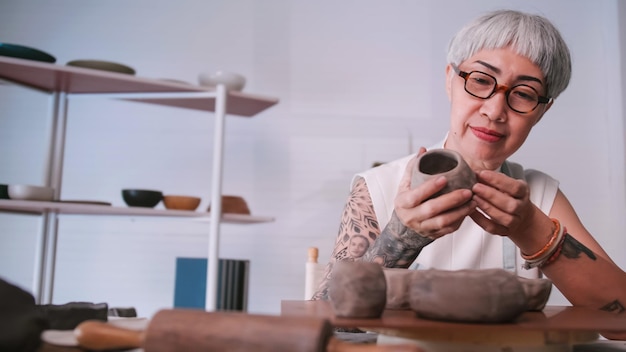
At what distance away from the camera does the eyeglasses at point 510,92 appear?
1.43 m

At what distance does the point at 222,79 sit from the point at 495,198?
200 centimetres

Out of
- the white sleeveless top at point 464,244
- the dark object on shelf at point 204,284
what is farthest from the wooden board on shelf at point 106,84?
the white sleeveless top at point 464,244

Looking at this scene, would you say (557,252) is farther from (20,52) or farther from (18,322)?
(20,52)

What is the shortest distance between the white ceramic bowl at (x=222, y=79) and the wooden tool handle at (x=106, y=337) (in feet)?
7.57

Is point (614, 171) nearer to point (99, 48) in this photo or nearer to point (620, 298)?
point (620, 298)

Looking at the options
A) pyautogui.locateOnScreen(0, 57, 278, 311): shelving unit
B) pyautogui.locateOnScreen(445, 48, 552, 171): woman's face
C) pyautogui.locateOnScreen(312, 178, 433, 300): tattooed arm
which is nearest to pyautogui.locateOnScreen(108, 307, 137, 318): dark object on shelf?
pyautogui.locateOnScreen(312, 178, 433, 300): tattooed arm

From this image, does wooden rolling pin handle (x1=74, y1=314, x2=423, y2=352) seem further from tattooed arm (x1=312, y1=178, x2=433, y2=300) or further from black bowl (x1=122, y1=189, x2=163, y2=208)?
black bowl (x1=122, y1=189, x2=163, y2=208)

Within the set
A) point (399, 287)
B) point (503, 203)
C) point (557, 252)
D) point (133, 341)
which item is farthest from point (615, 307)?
point (133, 341)

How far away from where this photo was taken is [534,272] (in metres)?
1.68

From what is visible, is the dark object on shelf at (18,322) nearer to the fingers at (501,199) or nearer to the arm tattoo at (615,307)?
the fingers at (501,199)

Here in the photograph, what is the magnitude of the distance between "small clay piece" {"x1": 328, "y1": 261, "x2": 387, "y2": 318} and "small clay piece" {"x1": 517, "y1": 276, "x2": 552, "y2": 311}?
0.84 feet

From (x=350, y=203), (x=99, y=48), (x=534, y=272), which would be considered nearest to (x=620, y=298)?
(x=534, y=272)

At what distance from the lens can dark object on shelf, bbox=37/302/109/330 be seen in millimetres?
714

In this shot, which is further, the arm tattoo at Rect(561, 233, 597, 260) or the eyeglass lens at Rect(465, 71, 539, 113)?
the eyeglass lens at Rect(465, 71, 539, 113)
